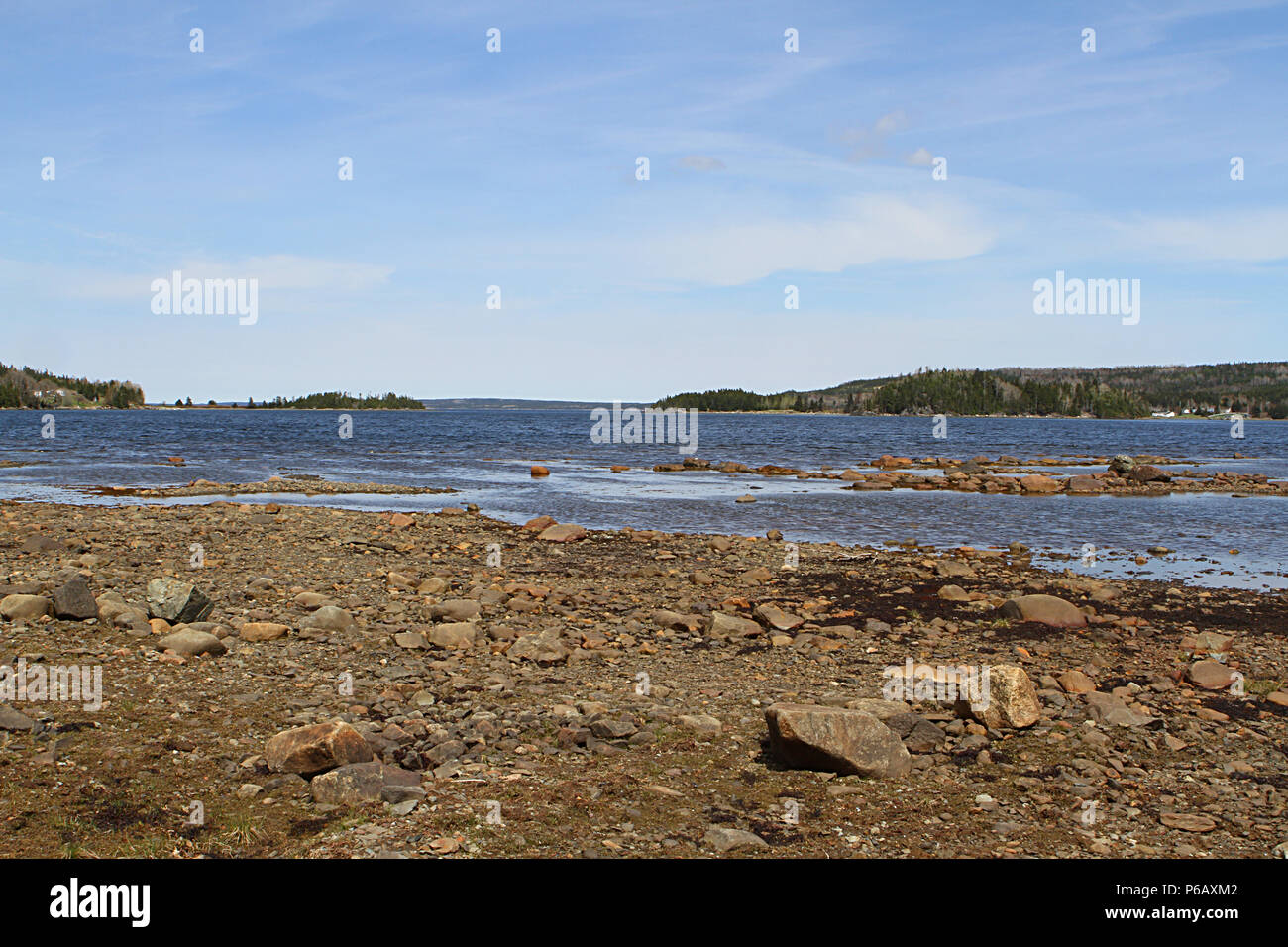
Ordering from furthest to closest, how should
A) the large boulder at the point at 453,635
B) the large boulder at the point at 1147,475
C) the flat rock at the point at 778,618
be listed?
1. the large boulder at the point at 1147,475
2. the flat rock at the point at 778,618
3. the large boulder at the point at 453,635

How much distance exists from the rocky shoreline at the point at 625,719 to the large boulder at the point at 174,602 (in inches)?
1.3

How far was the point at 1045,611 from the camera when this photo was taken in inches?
624

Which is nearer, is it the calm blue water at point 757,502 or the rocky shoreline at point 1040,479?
the calm blue water at point 757,502

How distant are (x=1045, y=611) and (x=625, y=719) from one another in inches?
378

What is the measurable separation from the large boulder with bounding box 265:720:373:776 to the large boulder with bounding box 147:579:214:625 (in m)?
5.53

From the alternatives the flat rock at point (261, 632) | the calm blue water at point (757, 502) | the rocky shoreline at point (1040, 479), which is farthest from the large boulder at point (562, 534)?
the rocky shoreline at point (1040, 479)

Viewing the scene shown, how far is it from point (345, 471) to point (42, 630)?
137 feet

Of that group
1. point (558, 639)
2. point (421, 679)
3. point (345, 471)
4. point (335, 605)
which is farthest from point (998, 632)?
point (345, 471)

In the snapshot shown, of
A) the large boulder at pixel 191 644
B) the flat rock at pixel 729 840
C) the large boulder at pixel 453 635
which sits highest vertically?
the large boulder at pixel 191 644

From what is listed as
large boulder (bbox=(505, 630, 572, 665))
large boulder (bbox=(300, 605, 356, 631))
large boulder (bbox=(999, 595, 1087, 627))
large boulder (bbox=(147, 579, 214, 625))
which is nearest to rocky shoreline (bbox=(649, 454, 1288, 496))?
large boulder (bbox=(999, 595, 1087, 627))

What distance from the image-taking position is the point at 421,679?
11.2 meters

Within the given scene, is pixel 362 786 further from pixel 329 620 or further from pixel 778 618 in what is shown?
pixel 778 618

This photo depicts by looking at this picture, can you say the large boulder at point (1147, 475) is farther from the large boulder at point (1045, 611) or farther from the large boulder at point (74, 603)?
the large boulder at point (74, 603)

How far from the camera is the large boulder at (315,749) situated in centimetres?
791
